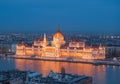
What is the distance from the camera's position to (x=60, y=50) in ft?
84.5

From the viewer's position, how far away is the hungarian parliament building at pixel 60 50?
2413cm

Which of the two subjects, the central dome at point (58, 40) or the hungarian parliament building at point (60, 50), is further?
the central dome at point (58, 40)

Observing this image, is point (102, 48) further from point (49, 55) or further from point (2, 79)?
point (2, 79)

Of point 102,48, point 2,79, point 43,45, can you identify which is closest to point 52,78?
point 2,79

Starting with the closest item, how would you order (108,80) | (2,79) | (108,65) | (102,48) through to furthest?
1. (2,79)
2. (108,80)
3. (108,65)
4. (102,48)

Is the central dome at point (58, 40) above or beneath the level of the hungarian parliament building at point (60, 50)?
above

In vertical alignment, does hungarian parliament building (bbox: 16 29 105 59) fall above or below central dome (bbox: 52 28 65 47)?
below

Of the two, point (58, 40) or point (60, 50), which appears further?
point (58, 40)

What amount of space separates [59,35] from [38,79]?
15.6 meters

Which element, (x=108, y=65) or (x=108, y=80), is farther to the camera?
(x=108, y=65)

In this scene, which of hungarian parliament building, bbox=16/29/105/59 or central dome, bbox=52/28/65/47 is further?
central dome, bbox=52/28/65/47

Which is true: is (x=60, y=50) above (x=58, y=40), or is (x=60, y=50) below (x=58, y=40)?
below

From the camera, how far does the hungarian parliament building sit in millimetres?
24128

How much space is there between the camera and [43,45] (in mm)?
26578
